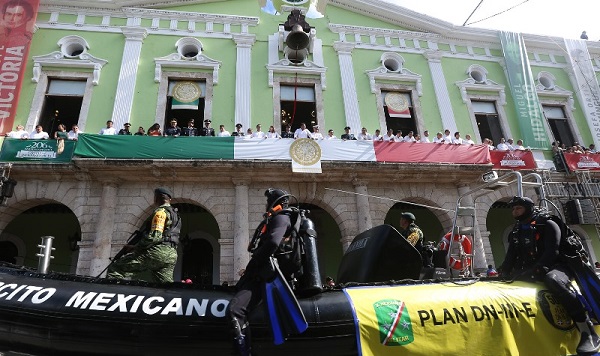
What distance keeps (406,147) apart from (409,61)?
4.81m

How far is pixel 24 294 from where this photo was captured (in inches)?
124

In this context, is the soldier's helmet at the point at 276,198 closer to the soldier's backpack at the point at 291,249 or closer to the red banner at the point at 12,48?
the soldier's backpack at the point at 291,249

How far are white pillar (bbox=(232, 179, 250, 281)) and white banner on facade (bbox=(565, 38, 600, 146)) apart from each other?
1356 centimetres

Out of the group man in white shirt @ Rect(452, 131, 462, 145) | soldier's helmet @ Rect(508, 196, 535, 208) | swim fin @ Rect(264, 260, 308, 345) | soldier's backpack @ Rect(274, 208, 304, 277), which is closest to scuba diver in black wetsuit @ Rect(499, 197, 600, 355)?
soldier's helmet @ Rect(508, 196, 535, 208)

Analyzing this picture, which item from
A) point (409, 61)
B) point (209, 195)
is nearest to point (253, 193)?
point (209, 195)

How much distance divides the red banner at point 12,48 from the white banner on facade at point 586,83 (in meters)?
20.0

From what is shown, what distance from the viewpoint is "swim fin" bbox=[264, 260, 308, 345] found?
304 centimetres

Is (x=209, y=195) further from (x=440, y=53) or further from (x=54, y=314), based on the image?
(x=440, y=53)

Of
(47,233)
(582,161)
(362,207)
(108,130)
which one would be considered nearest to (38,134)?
(108,130)

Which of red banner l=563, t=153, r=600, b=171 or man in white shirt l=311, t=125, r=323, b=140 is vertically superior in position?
man in white shirt l=311, t=125, r=323, b=140

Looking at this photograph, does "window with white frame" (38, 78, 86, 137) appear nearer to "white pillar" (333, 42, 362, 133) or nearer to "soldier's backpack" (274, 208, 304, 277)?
"white pillar" (333, 42, 362, 133)

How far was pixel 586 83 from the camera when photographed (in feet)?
51.3

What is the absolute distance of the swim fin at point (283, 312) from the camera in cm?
304

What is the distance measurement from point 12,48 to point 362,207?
11.8m
